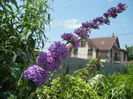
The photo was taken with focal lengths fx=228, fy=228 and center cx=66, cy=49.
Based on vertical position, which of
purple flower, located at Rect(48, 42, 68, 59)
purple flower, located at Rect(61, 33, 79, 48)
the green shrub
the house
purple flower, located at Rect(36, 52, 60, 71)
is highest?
the house

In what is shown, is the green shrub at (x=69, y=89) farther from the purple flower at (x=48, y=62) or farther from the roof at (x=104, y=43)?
the roof at (x=104, y=43)

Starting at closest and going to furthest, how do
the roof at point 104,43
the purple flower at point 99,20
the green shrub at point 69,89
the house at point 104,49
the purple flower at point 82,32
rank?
the purple flower at point 82,32 < the purple flower at point 99,20 < the green shrub at point 69,89 < the house at point 104,49 < the roof at point 104,43

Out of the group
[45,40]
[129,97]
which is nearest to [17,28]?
[45,40]

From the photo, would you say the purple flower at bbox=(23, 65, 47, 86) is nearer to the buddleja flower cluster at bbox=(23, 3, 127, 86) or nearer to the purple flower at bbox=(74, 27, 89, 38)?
the buddleja flower cluster at bbox=(23, 3, 127, 86)

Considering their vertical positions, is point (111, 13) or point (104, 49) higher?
point (104, 49)

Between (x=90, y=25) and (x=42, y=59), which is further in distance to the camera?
(x=90, y=25)

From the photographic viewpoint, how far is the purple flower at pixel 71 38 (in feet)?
4.27

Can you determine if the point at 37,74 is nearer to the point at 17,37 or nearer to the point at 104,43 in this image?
the point at 17,37

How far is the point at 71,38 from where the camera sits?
130cm

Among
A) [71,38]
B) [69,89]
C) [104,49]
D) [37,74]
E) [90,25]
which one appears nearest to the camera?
[37,74]

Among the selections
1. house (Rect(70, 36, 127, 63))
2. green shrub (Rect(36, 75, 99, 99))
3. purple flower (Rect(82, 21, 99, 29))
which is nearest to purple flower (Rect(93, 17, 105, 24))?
purple flower (Rect(82, 21, 99, 29))

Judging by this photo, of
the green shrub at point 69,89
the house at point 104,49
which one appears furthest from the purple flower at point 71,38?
the house at point 104,49

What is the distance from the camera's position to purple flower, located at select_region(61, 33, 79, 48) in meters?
1.30

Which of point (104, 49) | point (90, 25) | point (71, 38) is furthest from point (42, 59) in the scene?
point (104, 49)
